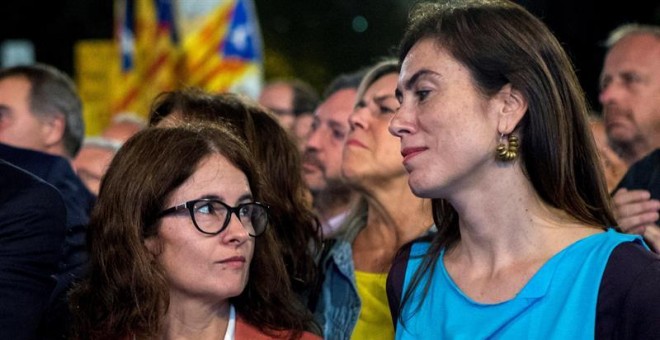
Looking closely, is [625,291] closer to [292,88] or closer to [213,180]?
[213,180]

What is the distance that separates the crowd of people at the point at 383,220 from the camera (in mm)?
2516

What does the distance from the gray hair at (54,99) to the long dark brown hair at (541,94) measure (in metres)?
2.82

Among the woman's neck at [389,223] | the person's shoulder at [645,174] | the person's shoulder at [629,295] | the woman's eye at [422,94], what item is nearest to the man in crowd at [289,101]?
the woman's neck at [389,223]

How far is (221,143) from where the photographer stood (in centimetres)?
312

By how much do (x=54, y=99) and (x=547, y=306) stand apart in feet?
10.4

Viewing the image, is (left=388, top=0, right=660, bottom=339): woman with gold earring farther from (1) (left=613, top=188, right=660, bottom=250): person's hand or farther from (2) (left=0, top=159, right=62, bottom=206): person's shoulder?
(2) (left=0, top=159, right=62, bottom=206): person's shoulder

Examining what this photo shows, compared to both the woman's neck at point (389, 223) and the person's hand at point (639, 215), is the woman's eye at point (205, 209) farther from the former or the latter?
the person's hand at point (639, 215)

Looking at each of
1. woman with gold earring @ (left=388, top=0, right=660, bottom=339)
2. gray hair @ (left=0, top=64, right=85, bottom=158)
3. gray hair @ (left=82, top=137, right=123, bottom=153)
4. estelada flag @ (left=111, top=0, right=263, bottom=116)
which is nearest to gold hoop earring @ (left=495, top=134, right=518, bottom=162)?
woman with gold earring @ (left=388, top=0, right=660, bottom=339)

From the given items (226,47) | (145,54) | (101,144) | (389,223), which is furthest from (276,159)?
(145,54)

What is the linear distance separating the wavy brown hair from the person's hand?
96cm

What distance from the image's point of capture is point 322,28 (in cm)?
1130

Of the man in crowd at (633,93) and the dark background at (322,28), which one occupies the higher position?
the dark background at (322,28)

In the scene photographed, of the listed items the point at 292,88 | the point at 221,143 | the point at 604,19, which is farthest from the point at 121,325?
the point at 604,19

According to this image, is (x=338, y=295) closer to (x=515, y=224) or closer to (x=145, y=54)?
(x=515, y=224)
